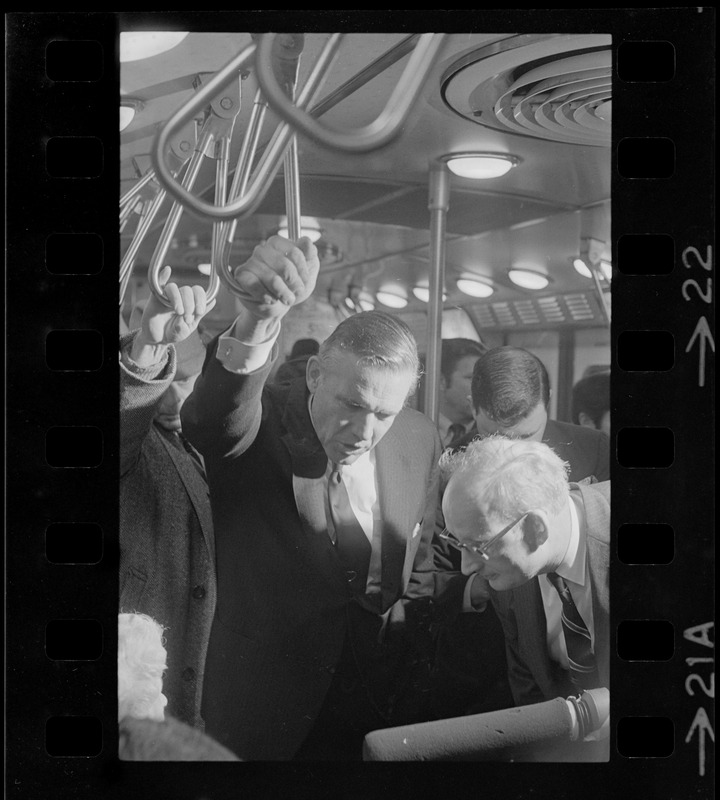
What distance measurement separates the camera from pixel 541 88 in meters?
1.64

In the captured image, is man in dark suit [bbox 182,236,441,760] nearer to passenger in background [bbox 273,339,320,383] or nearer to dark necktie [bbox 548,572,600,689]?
passenger in background [bbox 273,339,320,383]

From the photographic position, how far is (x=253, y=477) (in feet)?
5.39

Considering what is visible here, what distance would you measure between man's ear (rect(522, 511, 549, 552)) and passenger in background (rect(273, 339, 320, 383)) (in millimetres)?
392

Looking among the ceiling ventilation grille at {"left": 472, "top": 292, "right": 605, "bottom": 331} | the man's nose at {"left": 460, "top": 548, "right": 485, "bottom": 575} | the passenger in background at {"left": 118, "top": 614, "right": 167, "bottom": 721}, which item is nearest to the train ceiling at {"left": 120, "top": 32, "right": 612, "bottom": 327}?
the ceiling ventilation grille at {"left": 472, "top": 292, "right": 605, "bottom": 331}

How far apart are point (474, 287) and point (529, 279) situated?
0.28 feet

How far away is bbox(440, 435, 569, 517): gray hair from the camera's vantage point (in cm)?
163

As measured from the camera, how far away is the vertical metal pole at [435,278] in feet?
5.36

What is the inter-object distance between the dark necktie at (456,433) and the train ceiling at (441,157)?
0.51 feet

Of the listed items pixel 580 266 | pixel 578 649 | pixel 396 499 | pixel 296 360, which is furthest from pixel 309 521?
Result: pixel 580 266

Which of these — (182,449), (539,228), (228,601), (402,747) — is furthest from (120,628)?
(539,228)

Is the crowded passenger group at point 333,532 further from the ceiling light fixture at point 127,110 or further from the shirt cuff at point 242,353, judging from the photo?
the ceiling light fixture at point 127,110

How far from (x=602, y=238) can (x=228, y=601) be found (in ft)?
2.50

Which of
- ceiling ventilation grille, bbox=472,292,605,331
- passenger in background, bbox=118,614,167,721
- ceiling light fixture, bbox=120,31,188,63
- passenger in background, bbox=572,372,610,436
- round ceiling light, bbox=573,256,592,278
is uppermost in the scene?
ceiling light fixture, bbox=120,31,188,63

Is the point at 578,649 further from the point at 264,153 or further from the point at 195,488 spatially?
the point at 264,153
